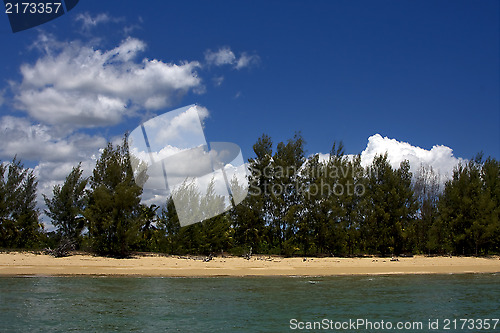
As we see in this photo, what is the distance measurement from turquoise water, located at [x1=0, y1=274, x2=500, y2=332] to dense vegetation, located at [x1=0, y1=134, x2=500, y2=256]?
10396 mm

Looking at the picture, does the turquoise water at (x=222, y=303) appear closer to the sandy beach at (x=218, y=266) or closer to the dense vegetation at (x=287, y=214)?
the sandy beach at (x=218, y=266)

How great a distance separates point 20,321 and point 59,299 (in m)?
3.38

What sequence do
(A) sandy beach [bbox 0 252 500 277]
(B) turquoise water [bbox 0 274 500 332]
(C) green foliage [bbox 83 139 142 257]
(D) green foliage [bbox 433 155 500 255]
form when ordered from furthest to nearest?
(D) green foliage [bbox 433 155 500 255]
(C) green foliage [bbox 83 139 142 257]
(A) sandy beach [bbox 0 252 500 277]
(B) turquoise water [bbox 0 274 500 332]

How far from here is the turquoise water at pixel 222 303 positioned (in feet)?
36.2

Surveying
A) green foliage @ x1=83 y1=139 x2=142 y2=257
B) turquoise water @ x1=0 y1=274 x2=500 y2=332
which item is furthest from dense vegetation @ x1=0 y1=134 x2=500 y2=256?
turquoise water @ x1=0 y1=274 x2=500 y2=332

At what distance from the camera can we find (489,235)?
3694cm

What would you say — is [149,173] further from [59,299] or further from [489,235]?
[489,235]

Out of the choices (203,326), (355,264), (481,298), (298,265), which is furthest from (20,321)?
(355,264)

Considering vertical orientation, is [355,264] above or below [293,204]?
below

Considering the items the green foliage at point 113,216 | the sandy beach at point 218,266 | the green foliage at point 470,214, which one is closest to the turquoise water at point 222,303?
the sandy beach at point 218,266

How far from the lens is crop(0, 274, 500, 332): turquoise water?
11047mm

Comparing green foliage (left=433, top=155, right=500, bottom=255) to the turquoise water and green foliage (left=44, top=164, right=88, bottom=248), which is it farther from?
green foliage (left=44, top=164, right=88, bottom=248)

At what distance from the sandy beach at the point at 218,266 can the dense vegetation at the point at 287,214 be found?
241cm

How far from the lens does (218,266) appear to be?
2631 cm
